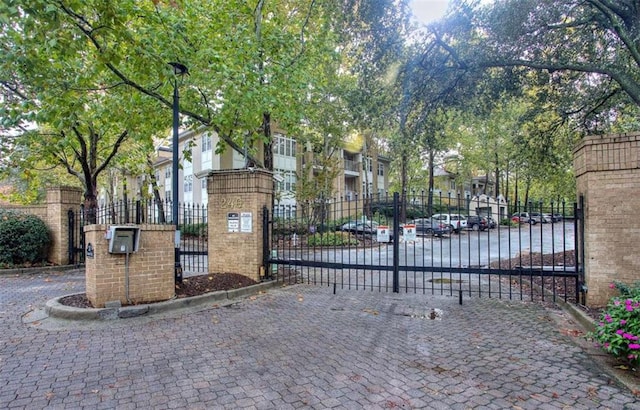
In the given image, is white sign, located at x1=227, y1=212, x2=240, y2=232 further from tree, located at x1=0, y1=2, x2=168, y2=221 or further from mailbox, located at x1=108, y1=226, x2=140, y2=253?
tree, located at x1=0, y1=2, x2=168, y2=221

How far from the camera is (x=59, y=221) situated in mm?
11219

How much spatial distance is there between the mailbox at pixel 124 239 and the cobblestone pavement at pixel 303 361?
114cm

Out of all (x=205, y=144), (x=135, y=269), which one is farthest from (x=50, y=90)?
(x=205, y=144)

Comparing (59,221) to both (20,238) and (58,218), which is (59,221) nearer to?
(58,218)

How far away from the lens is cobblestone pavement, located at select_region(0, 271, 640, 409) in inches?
132

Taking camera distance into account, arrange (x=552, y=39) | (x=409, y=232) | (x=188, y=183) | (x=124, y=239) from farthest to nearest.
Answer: (x=188, y=183), (x=552, y=39), (x=409, y=232), (x=124, y=239)

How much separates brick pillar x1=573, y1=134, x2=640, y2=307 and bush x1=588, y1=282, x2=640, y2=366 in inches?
62.6

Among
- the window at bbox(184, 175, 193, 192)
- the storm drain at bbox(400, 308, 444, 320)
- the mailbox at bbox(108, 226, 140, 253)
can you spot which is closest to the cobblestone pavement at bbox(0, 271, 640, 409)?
the storm drain at bbox(400, 308, 444, 320)

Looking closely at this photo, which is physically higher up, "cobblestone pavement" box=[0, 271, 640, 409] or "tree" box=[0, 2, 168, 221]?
"tree" box=[0, 2, 168, 221]

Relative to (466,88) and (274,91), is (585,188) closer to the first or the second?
(466,88)

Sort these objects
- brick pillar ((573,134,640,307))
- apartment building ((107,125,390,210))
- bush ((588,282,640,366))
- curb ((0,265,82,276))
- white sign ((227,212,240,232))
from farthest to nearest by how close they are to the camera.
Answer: apartment building ((107,125,390,210)), curb ((0,265,82,276)), white sign ((227,212,240,232)), brick pillar ((573,134,640,307)), bush ((588,282,640,366))

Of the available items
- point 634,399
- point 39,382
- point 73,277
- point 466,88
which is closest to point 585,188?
point 634,399

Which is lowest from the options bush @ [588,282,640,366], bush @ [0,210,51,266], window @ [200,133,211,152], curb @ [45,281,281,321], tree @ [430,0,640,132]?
curb @ [45,281,281,321]

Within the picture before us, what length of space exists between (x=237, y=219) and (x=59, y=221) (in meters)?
6.77
